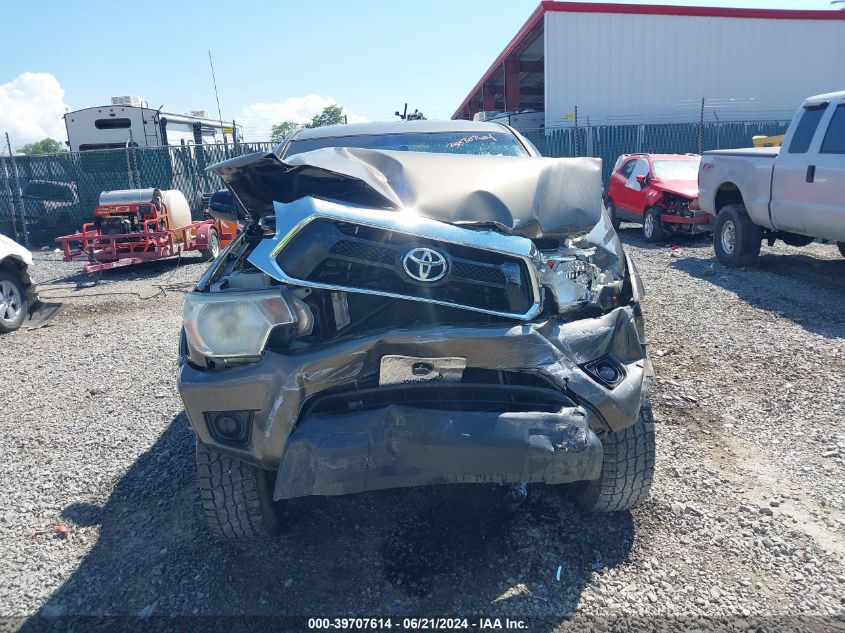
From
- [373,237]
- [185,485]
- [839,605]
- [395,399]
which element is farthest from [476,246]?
[185,485]

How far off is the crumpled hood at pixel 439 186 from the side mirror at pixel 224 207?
487 millimetres

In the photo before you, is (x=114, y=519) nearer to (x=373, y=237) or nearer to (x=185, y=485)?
(x=185, y=485)

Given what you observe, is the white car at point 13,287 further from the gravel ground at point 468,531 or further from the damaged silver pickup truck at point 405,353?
Result: the damaged silver pickup truck at point 405,353

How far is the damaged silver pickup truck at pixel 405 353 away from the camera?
2232mm

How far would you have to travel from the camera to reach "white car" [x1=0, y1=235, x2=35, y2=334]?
23.3 feet

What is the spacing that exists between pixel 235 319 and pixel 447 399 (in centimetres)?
83

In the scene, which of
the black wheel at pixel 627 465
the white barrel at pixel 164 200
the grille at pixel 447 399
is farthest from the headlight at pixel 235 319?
the white barrel at pixel 164 200

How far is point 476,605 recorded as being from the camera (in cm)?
242

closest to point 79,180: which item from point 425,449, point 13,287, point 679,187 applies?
point 13,287

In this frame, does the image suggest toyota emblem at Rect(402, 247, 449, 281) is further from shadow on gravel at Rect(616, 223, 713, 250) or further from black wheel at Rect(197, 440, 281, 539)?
shadow on gravel at Rect(616, 223, 713, 250)

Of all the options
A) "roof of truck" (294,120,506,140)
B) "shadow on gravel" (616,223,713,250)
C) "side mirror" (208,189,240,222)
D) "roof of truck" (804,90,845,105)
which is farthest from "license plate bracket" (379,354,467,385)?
"shadow on gravel" (616,223,713,250)

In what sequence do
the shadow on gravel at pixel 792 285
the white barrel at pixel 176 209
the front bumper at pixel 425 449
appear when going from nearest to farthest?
the front bumper at pixel 425 449
the shadow on gravel at pixel 792 285
the white barrel at pixel 176 209

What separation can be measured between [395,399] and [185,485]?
1.72 metres

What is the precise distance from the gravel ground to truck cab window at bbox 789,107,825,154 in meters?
3.48
